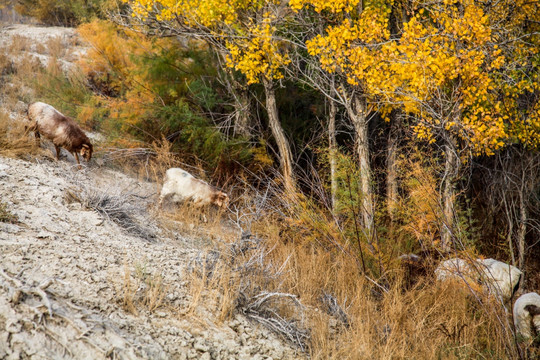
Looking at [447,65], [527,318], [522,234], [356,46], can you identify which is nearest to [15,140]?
[356,46]

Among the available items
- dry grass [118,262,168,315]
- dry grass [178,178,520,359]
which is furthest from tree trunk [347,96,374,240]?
dry grass [118,262,168,315]

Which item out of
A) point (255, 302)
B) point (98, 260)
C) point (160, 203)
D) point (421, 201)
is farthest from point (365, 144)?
point (98, 260)

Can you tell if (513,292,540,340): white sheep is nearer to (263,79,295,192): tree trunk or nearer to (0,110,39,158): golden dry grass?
(263,79,295,192): tree trunk

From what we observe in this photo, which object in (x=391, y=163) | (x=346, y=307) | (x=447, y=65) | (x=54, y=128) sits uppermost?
(x=447, y=65)

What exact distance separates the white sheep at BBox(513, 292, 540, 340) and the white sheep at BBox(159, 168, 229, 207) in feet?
14.2

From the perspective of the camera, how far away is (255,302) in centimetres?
380

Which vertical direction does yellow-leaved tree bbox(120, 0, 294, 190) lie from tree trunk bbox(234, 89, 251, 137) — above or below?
above

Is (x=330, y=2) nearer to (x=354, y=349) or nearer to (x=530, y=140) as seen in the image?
(x=530, y=140)

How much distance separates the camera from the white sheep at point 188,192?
720cm

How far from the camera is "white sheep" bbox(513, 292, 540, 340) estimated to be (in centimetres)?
455

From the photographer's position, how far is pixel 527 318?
15.2ft

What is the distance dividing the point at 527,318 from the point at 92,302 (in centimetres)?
424

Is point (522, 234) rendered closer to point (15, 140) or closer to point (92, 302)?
point (92, 302)

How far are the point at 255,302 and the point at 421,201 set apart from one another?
392cm
